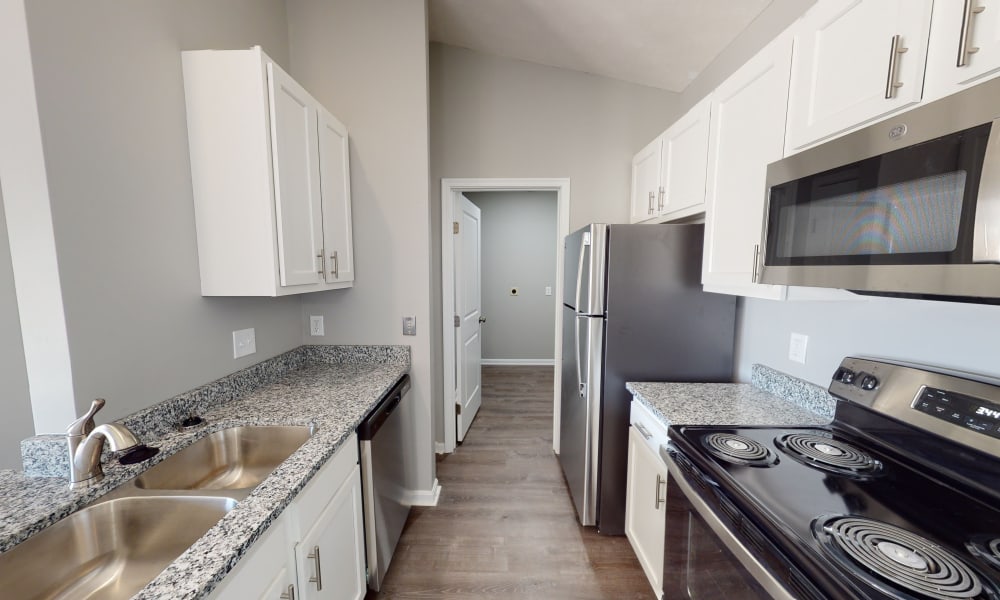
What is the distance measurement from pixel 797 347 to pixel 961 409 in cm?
62

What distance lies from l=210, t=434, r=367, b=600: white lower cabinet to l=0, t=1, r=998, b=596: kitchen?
2.17 feet

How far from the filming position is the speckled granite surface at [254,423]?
28.5 inches

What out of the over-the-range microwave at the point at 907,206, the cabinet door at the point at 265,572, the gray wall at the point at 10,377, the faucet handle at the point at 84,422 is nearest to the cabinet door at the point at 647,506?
the over-the-range microwave at the point at 907,206

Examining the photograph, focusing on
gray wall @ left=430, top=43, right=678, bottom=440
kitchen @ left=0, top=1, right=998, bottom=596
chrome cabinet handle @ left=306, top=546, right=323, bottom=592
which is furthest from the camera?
gray wall @ left=430, top=43, right=678, bottom=440

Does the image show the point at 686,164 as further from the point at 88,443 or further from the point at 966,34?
the point at 88,443

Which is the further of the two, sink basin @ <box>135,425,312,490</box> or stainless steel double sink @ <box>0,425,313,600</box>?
sink basin @ <box>135,425,312,490</box>

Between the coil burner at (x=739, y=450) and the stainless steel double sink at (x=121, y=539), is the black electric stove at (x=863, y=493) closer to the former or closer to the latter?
the coil burner at (x=739, y=450)

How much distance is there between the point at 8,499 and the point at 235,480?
526mm

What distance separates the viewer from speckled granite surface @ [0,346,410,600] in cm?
72

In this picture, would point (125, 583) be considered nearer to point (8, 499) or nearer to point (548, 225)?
point (8, 499)

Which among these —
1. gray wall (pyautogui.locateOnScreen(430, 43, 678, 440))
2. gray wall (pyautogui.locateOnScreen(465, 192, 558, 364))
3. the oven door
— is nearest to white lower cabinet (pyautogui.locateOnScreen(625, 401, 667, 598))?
the oven door

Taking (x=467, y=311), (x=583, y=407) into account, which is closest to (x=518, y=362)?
(x=467, y=311)

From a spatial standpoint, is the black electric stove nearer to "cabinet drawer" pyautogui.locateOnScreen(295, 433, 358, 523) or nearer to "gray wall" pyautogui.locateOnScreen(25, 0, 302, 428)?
"cabinet drawer" pyautogui.locateOnScreen(295, 433, 358, 523)

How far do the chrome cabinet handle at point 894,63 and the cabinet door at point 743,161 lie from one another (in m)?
0.34
